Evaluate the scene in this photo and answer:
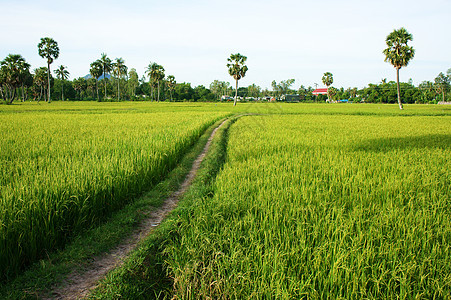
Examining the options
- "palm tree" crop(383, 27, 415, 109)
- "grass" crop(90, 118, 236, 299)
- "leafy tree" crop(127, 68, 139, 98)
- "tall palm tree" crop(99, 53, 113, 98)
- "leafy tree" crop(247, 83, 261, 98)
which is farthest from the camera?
"leafy tree" crop(247, 83, 261, 98)

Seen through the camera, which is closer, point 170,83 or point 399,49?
point 399,49

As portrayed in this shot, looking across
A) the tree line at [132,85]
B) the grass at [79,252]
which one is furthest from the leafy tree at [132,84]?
the grass at [79,252]

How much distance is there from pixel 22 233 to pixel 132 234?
127 centimetres

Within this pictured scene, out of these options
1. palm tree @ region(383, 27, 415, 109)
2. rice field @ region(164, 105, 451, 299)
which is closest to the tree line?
palm tree @ region(383, 27, 415, 109)

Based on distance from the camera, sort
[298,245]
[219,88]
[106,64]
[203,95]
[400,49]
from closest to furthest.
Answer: [298,245], [400,49], [106,64], [203,95], [219,88]

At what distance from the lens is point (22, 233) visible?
2.96m

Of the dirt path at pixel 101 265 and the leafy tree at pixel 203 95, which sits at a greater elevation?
the leafy tree at pixel 203 95

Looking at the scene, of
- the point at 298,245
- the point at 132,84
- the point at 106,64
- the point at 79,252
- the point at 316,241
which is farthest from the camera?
the point at 132,84

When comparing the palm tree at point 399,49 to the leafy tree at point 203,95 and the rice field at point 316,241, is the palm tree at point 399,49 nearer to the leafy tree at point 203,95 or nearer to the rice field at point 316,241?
the rice field at point 316,241

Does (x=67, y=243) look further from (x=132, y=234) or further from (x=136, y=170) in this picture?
(x=136, y=170)

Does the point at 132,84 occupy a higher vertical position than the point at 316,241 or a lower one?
higher

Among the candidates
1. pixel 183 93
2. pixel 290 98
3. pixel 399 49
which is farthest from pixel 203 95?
pixel 399 49

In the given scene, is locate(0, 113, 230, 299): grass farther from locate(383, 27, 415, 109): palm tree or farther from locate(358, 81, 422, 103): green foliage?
locate(358, 81, 422, 103): green foliage

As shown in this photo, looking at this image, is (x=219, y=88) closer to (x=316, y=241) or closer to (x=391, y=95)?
(x=391, y=95)
